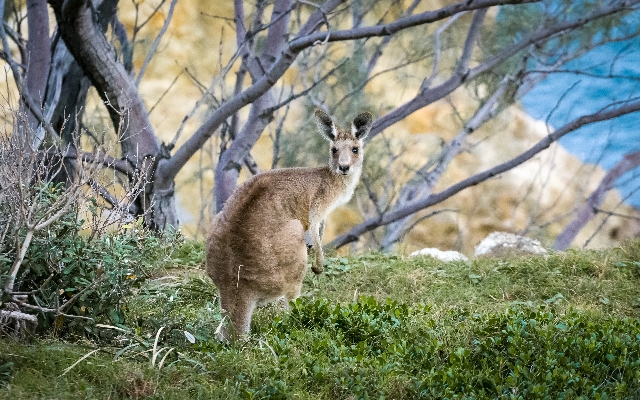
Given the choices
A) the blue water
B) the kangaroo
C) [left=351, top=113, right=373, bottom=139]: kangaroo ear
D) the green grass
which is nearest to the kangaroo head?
[left=351, top=113, right=373, bottom=139]: kangaroo ear

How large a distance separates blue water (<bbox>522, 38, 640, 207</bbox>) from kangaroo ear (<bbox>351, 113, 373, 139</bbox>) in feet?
20.2

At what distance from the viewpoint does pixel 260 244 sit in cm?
441

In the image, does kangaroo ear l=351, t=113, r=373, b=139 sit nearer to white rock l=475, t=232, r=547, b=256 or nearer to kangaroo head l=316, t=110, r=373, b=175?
kangaroo head l=316, t=110, r=373, b=175

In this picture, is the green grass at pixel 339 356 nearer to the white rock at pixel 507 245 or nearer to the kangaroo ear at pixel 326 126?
the kangaroo ear at pixel 326 126

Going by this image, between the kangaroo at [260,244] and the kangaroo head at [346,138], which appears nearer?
the kangaroo at [260,244]

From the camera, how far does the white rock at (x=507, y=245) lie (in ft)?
24.4

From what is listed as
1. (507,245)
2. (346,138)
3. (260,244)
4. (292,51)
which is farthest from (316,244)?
(507,245)

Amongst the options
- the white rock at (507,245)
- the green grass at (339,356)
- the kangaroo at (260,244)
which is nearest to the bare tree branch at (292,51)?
the kangaroo at (260,244)

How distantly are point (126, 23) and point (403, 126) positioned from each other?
14.8 feet

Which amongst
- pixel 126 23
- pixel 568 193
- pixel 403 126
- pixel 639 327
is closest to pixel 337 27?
pixel 403 126

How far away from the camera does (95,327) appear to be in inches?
164

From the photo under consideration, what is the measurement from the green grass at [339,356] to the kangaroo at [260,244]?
0.15 meters

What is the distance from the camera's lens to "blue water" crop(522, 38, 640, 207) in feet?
35.1

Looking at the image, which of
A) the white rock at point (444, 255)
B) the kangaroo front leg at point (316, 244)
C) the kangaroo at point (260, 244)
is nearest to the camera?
the kangaroo at point (260, 244)
